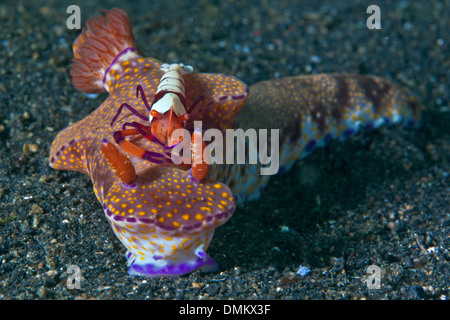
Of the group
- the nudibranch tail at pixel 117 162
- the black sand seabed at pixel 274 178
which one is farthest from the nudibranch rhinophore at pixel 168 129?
the black sand seabed at pixel 274 178

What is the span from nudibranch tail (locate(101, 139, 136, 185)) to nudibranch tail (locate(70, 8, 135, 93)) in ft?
4.82

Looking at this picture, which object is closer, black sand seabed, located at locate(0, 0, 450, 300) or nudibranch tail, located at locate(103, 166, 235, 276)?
nudibranch tail, located at locate(103, 166, 235, 276)

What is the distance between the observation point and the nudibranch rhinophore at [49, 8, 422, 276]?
292 centimetres

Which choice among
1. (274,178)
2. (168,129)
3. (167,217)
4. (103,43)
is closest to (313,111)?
(274,178)

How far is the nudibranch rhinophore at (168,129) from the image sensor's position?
292 cm

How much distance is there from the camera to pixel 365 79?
17.8 ft

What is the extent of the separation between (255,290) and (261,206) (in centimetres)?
124

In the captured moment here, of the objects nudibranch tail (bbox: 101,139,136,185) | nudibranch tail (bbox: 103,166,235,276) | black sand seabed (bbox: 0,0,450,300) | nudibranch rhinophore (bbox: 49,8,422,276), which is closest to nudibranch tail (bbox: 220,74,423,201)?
nudibranch rhinophore (bbox: 49,8,422,276)

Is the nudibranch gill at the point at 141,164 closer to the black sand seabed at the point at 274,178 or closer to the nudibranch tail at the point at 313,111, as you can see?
the black sand seabed at the point at 274,178

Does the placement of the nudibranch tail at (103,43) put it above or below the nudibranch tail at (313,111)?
above

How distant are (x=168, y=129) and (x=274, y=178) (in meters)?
1.86

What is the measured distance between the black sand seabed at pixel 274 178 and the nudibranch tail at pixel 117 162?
866mm

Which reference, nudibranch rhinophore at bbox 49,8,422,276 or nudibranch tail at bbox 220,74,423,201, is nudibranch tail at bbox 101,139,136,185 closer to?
nudibranch rhinophore at bbox 49,8,422,276

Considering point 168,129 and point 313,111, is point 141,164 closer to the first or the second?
point 168,129
